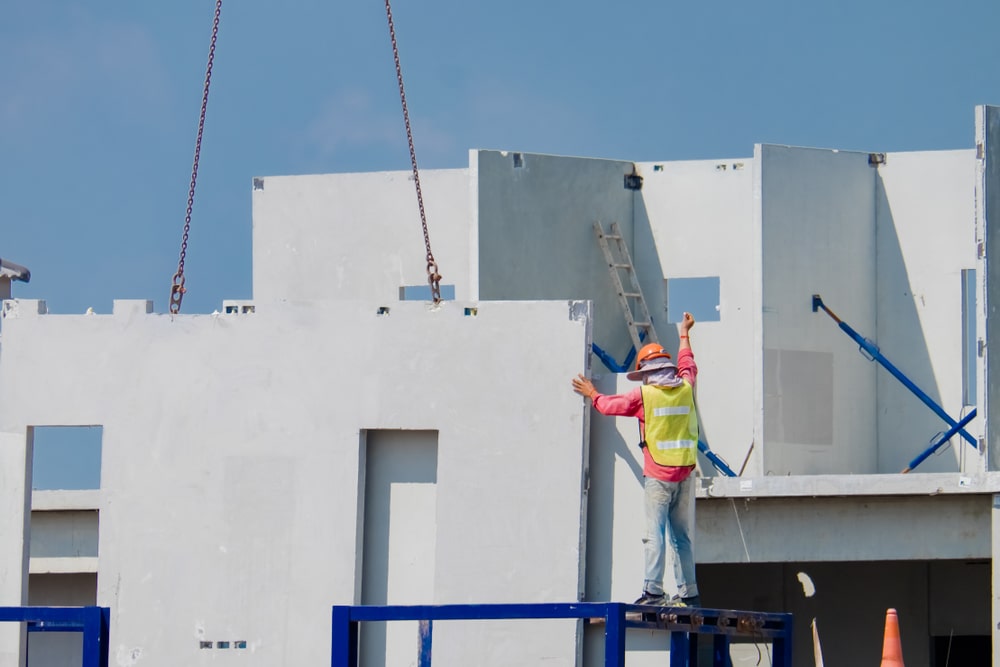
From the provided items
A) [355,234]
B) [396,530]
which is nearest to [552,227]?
[355,234]

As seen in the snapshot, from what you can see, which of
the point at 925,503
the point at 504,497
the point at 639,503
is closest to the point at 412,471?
the point at 504,497

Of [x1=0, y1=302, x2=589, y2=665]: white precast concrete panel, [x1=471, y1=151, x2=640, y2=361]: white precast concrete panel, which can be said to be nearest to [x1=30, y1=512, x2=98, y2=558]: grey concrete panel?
[x1=471, y1=151, x2=640, y2=361]: white precast concrete panel

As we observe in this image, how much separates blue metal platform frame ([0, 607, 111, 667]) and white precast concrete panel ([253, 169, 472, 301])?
9287 mm

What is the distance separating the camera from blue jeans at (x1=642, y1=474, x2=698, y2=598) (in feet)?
35.7

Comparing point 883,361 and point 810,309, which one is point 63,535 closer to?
point 810,309

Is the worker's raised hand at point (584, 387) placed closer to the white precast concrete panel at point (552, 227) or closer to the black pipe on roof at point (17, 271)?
the black pipe on roof at point (17, 271)

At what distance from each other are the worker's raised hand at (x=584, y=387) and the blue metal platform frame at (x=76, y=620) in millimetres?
3302

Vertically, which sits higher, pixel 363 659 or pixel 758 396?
pixel 758 396

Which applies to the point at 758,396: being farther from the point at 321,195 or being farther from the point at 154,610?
the point at 154,610

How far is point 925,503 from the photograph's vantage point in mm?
16234

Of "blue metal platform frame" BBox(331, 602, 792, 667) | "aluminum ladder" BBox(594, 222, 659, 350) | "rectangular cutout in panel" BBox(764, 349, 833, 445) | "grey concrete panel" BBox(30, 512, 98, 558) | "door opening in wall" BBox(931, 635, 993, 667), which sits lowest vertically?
"door opening in wall" BBox(931, 635, 993, 667)

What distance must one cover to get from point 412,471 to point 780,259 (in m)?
8.15

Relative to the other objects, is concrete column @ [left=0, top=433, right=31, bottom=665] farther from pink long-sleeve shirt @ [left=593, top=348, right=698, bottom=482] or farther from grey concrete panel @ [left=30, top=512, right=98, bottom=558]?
grey concrete panel @ [left=30, top=512, right=98, bottom=558]

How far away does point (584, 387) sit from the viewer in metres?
11.0
